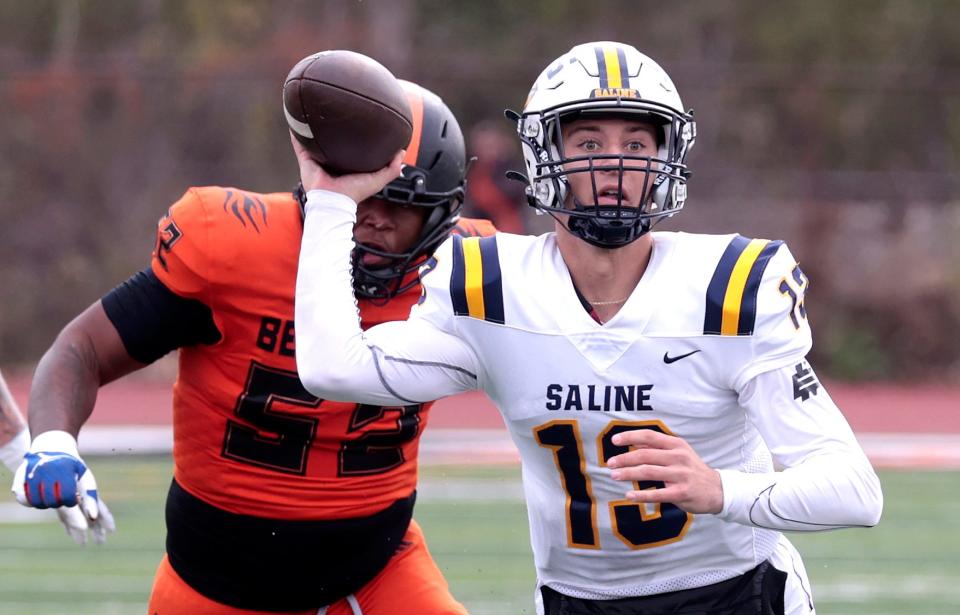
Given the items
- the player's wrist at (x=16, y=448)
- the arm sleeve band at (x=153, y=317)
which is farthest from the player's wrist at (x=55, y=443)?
the player's wrist at (x=16, y=448)

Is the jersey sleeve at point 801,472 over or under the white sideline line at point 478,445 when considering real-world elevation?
over

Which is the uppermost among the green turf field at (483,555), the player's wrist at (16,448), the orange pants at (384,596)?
the player's wrist at (16,448)

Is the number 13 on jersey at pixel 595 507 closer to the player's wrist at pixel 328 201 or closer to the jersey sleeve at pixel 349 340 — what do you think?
the jersey sleeve at pixel 349 340

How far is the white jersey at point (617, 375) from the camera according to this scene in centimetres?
265

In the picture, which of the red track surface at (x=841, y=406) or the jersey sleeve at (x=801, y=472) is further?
the red track surface at (x=841, y=406)

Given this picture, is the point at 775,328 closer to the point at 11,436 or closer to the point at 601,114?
the point at 601,114

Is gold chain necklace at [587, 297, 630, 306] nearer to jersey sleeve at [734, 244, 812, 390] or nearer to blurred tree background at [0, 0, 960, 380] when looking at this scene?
jersey sleeve at [734, 244, 812, 390]

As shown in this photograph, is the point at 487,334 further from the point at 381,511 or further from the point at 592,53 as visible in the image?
the point at 381,511

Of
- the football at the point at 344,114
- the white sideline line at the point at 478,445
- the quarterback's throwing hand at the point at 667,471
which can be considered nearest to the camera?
the quarterback's throwing hand at the point at 667,471

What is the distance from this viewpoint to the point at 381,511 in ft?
11.6

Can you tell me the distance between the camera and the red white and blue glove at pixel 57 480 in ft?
9.91

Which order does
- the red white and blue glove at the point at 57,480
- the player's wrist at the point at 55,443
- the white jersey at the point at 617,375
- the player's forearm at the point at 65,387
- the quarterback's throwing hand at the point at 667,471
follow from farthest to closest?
the player's forearm at the point at 65,387, the player's wrist at the point at 55,443, the red white and blue glove at the point at 57,480, the white jersey at the point at 617,375, the quarterback's throwing hand at the point at 667,471

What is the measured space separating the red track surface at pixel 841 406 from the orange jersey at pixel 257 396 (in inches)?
322

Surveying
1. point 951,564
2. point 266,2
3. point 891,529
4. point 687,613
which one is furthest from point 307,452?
point 266,2
